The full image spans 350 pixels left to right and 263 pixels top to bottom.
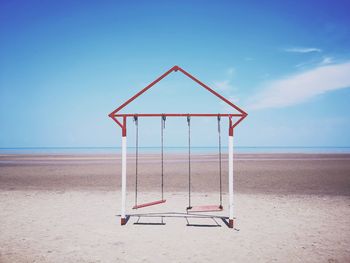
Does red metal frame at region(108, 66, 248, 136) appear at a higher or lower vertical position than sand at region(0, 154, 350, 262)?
higher

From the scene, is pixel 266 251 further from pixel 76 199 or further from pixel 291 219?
pixel 76 199

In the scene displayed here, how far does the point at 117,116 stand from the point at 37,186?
1017cm

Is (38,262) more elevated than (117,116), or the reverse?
(117,116)

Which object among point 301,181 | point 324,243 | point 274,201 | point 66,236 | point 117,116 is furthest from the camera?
point 301,181

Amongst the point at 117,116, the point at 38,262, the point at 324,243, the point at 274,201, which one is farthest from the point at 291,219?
the point at 38,262

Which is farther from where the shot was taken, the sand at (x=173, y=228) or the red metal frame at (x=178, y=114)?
the red metal frame at (x=178, y=114)

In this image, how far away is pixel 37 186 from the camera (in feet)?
47.7

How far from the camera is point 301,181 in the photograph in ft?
52.1

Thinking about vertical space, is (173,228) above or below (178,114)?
below

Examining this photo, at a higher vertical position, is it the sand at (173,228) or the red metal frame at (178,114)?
the red metal frame at (178,114)

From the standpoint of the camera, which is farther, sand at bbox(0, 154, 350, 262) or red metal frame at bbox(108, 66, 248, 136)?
red metal frame at bbox(108, 66, 248, 136)

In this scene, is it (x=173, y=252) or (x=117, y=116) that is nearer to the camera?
(x=173, y=252)

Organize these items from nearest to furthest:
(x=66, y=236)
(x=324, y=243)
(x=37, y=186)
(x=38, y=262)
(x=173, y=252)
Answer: (x=38, y=262) < (x=173, y=252) < (x=324, y=243) < (x=66, y=236) < (x=37, y=186)

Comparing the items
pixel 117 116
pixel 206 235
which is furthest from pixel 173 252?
pixel 117 116
